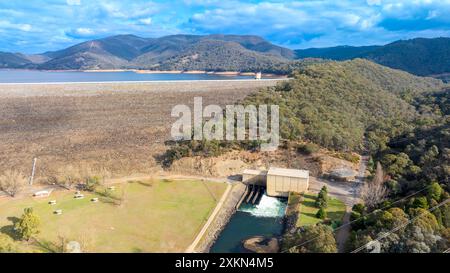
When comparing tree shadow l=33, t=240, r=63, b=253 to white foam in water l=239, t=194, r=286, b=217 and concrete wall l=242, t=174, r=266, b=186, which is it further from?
concrete wall l=242, t=174, r=266, b=186

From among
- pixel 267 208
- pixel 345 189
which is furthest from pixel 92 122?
pixel 345 189

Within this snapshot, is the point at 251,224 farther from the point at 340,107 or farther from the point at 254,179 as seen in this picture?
the point at 340,107

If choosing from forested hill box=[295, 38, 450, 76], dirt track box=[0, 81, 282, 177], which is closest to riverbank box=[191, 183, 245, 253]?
dirt track box=[0, 81, 282, 177]

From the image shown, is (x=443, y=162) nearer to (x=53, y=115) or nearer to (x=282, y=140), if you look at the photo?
(x=282, y=140)

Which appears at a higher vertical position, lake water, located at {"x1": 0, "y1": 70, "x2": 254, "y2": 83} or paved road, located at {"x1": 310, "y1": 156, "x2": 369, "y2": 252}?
lake water, located at {"x1": 0, "y1": 70, "x2": 254, "y2": 83}

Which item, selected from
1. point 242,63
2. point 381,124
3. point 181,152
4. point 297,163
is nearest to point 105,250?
point 181,152
